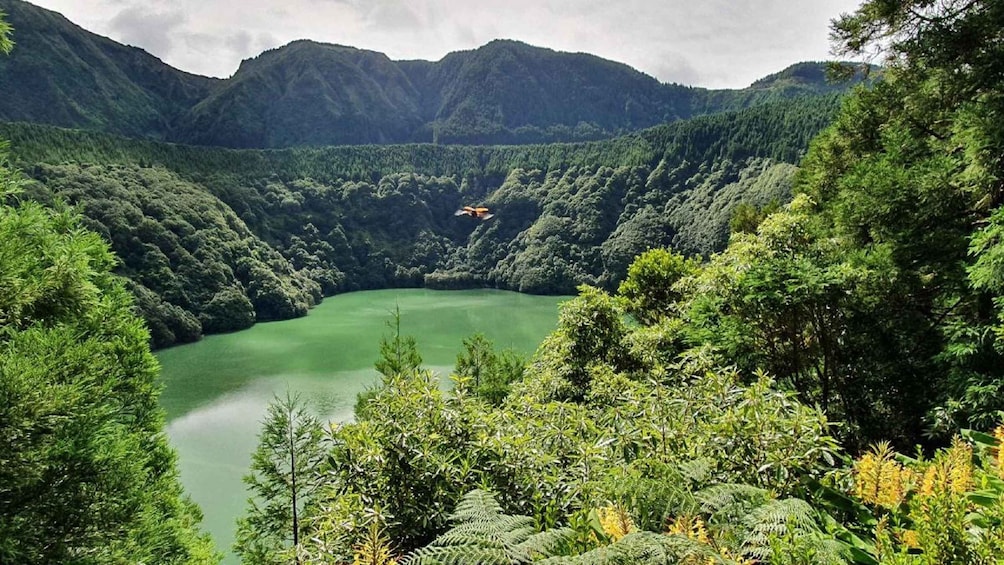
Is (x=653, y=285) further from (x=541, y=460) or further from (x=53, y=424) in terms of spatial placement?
(x=53, y=424)

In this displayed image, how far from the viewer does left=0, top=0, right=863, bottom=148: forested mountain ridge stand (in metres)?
110

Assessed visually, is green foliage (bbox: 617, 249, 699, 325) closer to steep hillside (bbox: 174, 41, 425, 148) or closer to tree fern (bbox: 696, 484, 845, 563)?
tree fern (bbox: 696, 484, 845, 563)

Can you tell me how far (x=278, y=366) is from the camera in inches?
1351

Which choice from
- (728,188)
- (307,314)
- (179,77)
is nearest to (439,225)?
(307,314)

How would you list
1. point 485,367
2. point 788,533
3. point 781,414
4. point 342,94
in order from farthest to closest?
point 342,94
point 485,367
point 781,414
point 788,533

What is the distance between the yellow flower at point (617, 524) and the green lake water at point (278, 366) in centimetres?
478

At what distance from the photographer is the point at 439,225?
92.1m

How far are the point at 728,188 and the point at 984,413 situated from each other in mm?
63813

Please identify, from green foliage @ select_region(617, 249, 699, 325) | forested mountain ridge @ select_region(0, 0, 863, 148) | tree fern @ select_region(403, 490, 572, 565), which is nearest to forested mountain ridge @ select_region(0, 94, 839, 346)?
green foliage @ select_region(617, 249, 699, 325)

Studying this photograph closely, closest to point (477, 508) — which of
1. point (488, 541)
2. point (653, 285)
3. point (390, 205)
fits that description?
point (488, 541)

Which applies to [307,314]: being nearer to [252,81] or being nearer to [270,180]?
[270,180]

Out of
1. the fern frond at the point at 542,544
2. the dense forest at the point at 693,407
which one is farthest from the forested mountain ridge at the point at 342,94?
the fern frond at the point at 542,544

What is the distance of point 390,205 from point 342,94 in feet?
281

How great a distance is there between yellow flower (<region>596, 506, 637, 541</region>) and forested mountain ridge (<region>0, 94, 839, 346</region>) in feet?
144
